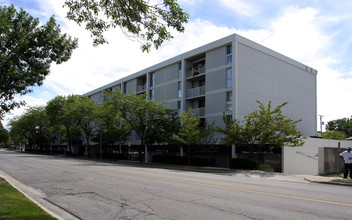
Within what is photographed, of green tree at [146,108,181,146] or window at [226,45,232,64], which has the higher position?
window at [226,45,232,64]

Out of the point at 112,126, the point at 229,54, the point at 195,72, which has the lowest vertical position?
the point at 112,126

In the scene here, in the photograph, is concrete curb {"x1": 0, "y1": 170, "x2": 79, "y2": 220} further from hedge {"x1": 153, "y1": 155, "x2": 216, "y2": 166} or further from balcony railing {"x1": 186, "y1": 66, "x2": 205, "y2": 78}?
balcony railing {"x1": 186, "y1": 66, "x2": 205, "y2": 78}

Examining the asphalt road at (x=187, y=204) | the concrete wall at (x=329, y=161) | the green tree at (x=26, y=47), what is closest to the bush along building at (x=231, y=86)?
the concrete wall at (x=329, y=161)

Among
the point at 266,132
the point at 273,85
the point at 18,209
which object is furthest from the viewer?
the point at 273,85

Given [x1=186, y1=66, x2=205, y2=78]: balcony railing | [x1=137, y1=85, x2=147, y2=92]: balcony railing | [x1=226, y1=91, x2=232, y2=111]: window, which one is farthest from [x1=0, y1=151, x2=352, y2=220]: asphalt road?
[x1=137, y1=85, x2=147, y2=92]: balcony railing

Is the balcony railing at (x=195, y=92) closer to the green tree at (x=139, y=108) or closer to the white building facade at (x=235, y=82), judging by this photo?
the white building facade at (x=235, y=82)

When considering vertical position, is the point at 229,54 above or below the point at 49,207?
above

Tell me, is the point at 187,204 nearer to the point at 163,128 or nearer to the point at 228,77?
the point at 228,77

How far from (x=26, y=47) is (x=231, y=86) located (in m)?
23.1

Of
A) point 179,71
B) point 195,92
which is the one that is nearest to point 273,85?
point 195,92

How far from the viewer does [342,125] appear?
89125 mm

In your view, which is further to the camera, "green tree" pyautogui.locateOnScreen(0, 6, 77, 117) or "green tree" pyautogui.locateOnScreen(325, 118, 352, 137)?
"green tree" pyautogui.locateOnScreen(325, 118, 352, 137)

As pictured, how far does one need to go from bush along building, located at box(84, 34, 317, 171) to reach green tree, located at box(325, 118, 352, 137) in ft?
185

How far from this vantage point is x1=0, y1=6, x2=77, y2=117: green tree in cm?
1045
